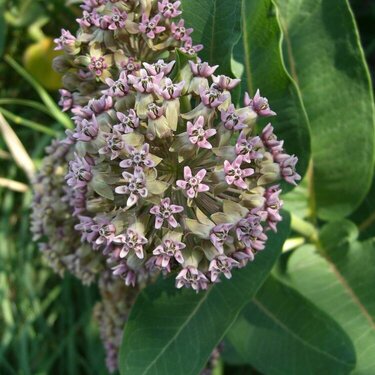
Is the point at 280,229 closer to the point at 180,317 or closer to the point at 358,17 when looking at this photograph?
the point at 180,317

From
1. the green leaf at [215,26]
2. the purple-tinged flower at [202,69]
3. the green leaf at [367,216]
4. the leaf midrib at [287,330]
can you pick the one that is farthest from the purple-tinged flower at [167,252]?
the green leaf at [367,216]

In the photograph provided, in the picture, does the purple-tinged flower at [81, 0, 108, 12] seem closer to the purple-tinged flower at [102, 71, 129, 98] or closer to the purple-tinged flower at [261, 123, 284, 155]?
the purple-tinged flower at [102, 71, 129, 98]

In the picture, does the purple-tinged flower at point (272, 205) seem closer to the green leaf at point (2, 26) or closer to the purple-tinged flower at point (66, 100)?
the purple-tinged flower at point (66, 100)

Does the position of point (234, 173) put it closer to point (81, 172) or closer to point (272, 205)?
point (272, 205)

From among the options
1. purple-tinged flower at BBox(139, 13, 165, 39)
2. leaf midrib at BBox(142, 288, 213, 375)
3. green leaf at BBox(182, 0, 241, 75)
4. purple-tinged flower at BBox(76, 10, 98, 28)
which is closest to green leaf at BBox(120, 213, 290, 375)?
leaf midrib at BBox(142, 288, 213, 375)

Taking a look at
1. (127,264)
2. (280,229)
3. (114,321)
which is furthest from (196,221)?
(114,321)

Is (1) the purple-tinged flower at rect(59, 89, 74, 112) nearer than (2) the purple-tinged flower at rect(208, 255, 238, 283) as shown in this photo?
No
